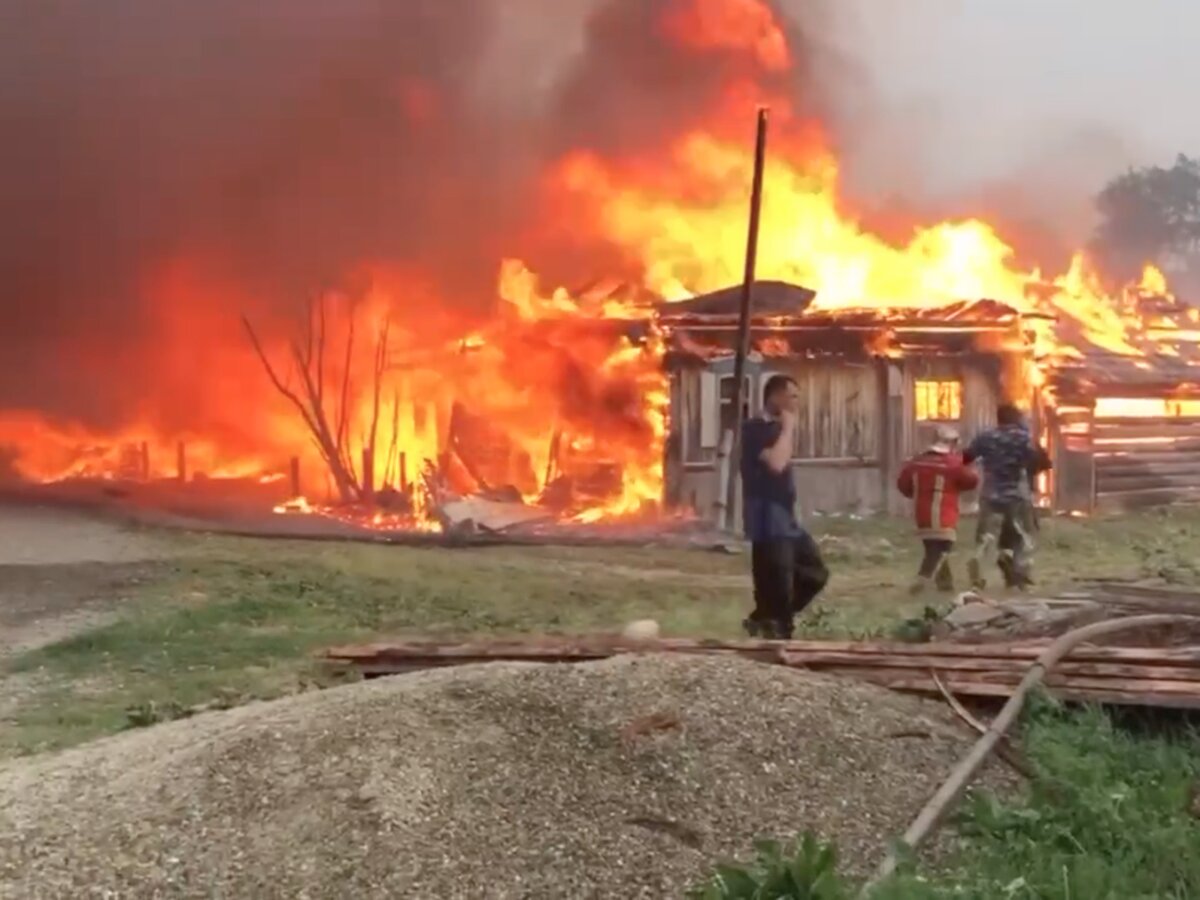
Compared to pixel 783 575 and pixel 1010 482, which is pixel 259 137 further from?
pixel 783 575

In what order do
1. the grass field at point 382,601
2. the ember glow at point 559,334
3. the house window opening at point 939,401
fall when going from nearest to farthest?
the grass field at point 382,601 → the ember glow at point 559,334 → the house window opening at point 939,401

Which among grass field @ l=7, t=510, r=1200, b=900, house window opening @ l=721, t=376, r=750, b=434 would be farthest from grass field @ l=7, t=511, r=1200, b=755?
house window opening @ l=721, t=376, r=750, b=434

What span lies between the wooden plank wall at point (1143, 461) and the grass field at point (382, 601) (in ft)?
3.90

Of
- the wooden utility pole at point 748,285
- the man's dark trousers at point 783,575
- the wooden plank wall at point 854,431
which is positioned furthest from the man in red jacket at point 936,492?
the wooden plank wall at point 854,431

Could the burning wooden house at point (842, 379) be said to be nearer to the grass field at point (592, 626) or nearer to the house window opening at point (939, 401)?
the house window opening at point (939, 401)

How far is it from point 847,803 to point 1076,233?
842 inches

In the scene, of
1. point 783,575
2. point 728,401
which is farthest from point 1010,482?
point 728,401

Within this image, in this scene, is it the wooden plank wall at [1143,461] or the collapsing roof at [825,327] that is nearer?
the collapsing roof at [825,327]

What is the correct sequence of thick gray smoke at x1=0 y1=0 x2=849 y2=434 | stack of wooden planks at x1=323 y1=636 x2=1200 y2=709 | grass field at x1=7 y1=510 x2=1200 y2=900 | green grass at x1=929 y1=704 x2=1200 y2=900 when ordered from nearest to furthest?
green grass at x1=929 y1=704 x2=1200 y2=900
grass field at x1=7 y1=510 x2=1200 y2=900
stack of wooden planks at x1=323 y1=636 x2=1200 y2=709
thick gray smoke at x1=0 y1=0 x2=849 y2=434

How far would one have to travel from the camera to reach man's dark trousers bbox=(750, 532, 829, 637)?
8.01m

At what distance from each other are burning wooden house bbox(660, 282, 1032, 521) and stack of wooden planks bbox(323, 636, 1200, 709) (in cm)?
867

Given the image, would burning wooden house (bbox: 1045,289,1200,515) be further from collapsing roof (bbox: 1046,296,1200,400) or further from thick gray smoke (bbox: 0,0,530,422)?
thick gray smoke (bbox: 0,0,530,422)

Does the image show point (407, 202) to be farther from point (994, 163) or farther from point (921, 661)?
point (921, 661)

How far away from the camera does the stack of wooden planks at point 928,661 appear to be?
5.55m
